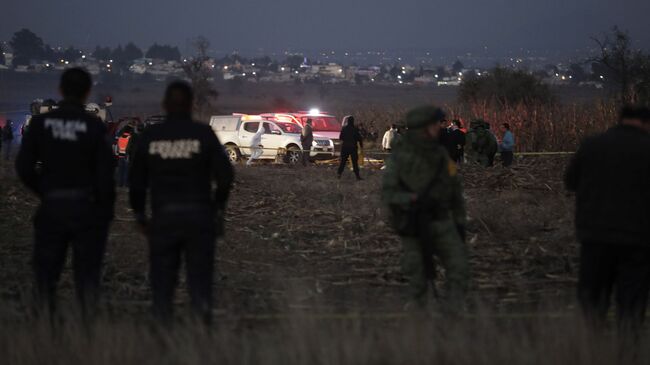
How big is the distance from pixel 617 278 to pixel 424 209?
53.8 inches

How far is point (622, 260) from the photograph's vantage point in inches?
278

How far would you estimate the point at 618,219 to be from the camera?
6957mm

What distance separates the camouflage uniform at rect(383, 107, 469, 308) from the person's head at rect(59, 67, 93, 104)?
2159 millimetres

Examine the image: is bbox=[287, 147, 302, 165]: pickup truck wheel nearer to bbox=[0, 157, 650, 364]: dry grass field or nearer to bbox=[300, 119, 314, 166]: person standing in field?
Answer: bbox=[300, 119, 314, 166]: person standing in field

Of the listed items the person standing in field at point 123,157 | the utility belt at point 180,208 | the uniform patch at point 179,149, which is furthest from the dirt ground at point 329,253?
the person standing in field at point 123,157

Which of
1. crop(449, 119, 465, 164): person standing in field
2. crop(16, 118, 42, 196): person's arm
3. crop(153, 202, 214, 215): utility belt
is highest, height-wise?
crop(16, 118, 42, 196): person's arm

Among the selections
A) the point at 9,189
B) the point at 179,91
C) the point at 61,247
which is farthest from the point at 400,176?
the point at 9,189

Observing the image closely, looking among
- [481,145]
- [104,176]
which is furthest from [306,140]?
[104,176]

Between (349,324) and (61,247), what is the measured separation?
191 cm

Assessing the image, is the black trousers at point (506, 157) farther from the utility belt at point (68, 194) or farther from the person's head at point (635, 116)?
the utility belt at point (68, 194)

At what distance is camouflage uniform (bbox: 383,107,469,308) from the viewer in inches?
293

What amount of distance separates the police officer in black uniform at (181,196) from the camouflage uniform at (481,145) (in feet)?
61.7

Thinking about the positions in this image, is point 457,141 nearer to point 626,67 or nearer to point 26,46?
point 626,67

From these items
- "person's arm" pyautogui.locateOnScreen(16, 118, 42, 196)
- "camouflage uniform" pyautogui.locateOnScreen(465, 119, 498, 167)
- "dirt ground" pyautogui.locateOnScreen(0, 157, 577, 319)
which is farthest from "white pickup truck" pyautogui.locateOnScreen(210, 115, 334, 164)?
"person's arm" pyautogui.locateOnScreen(16, 118, 42, 196)
